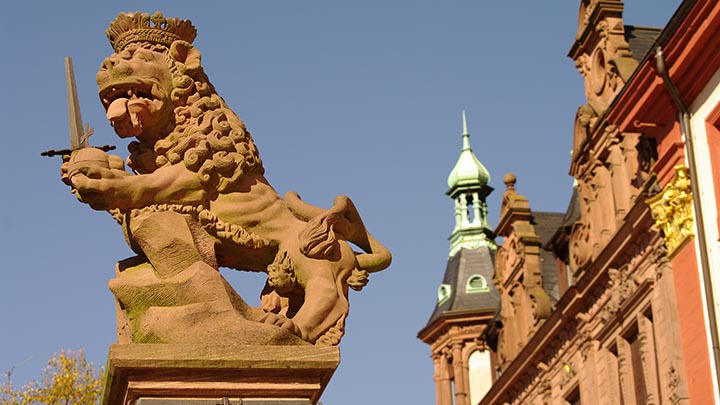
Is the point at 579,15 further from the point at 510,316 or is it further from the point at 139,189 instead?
the point at 139,189

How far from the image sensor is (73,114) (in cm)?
630

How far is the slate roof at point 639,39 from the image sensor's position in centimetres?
3247

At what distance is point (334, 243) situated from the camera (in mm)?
6371

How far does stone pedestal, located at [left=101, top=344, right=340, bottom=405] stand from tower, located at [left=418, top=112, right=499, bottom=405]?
128ft

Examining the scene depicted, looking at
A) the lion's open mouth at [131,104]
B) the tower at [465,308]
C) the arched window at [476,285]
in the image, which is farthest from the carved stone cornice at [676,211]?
the arched window at [476,285]

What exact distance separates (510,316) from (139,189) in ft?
116

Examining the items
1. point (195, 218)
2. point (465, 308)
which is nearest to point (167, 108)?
point (195, 218)

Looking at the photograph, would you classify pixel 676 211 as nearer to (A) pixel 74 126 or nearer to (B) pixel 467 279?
(A) pixel 74 126

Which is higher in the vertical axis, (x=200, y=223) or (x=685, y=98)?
(x=685, y=98)

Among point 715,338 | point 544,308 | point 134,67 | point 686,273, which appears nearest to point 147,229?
point 134,67

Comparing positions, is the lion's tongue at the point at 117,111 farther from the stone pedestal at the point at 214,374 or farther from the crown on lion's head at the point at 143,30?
the stone pedestal at the point at 214,374

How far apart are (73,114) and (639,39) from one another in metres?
27.7

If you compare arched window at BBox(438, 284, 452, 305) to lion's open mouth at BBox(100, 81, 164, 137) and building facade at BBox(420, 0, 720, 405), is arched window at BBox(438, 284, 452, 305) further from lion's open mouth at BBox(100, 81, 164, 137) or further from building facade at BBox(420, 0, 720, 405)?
lion's open mouth at BBox(100, 81, 164, 137)

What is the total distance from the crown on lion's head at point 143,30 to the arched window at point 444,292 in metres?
48.5
